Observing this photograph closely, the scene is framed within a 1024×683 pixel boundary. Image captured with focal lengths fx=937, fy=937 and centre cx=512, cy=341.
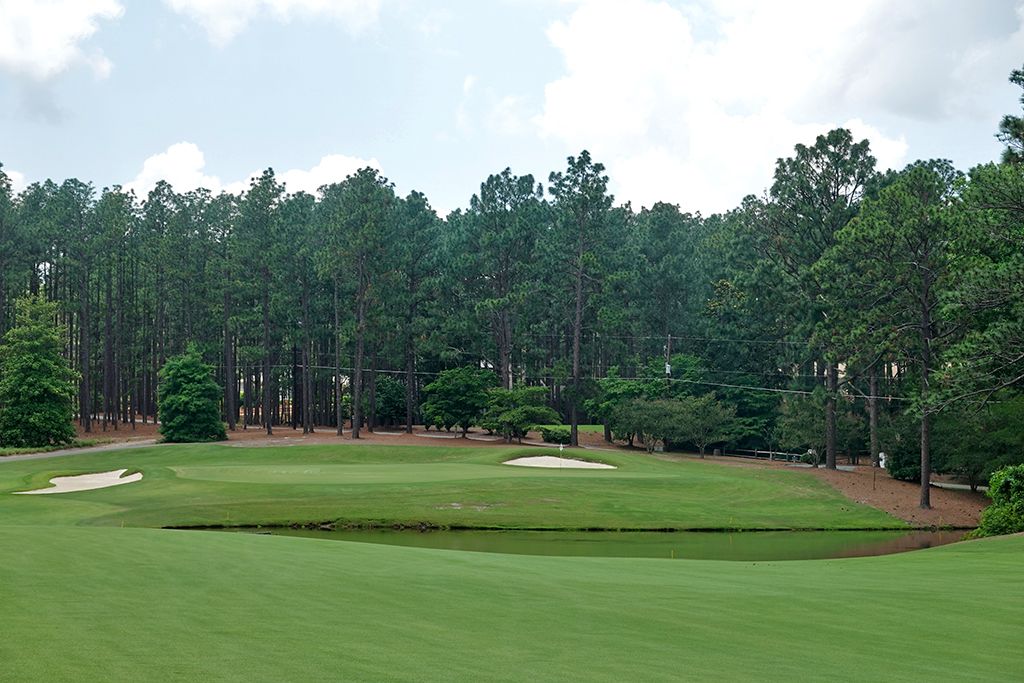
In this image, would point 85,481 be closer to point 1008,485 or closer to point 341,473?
point 341,473

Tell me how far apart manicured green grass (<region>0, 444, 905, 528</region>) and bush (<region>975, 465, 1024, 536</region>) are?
606 centimetres

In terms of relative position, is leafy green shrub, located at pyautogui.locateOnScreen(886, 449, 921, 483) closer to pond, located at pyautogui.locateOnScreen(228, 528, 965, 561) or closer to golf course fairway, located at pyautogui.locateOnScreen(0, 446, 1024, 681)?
pond, located at pyautogui.locateOnScreen(228, 528, 965, 561)

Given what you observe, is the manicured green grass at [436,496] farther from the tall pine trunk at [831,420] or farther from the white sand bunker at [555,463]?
the tall pine trunk at [831,420]

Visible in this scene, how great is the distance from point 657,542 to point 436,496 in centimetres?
899

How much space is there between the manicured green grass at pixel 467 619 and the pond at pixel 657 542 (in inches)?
Result: 359

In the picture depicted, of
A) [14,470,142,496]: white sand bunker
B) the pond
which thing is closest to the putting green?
[14,470,142,496]: white sand bunker

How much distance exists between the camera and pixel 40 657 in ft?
25.4

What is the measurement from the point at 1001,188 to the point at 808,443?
27141 millimetres

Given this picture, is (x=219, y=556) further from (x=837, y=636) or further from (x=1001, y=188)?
(x=1001, y=188)

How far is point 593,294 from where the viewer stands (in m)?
61.8

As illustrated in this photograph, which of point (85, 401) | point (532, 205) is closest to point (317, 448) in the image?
point (532, 205)

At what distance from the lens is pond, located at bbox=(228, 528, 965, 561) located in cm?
2595

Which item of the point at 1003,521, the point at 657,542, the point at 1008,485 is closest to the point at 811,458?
the point at 1008,485

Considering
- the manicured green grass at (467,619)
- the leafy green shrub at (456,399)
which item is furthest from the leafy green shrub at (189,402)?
the manicured green grass at (467,619)
